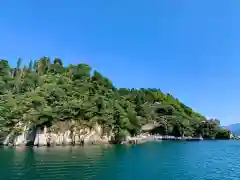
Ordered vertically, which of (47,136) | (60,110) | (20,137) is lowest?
(20,137)

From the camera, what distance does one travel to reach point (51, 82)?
9575cm

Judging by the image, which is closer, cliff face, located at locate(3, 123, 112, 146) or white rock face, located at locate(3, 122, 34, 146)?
cliff face, located at locate(3, 123, 112, 146)

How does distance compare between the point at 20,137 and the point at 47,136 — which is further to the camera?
the point at 20,137

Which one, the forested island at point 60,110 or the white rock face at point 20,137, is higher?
the forested island at point 60,110

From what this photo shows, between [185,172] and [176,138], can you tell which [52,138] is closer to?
[185,172]

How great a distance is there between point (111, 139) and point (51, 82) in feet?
111

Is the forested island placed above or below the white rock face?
above

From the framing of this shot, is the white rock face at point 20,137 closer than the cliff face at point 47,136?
No

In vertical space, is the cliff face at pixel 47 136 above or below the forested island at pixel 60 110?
below

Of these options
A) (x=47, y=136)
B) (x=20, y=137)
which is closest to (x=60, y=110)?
(x=47, y=136)

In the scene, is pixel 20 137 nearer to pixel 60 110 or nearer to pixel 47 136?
pixel 47 136

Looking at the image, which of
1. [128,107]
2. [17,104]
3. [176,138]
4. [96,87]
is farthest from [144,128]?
[17,104]

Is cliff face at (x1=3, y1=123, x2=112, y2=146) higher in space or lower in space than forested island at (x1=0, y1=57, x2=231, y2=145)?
lower

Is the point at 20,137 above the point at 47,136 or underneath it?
underneath
